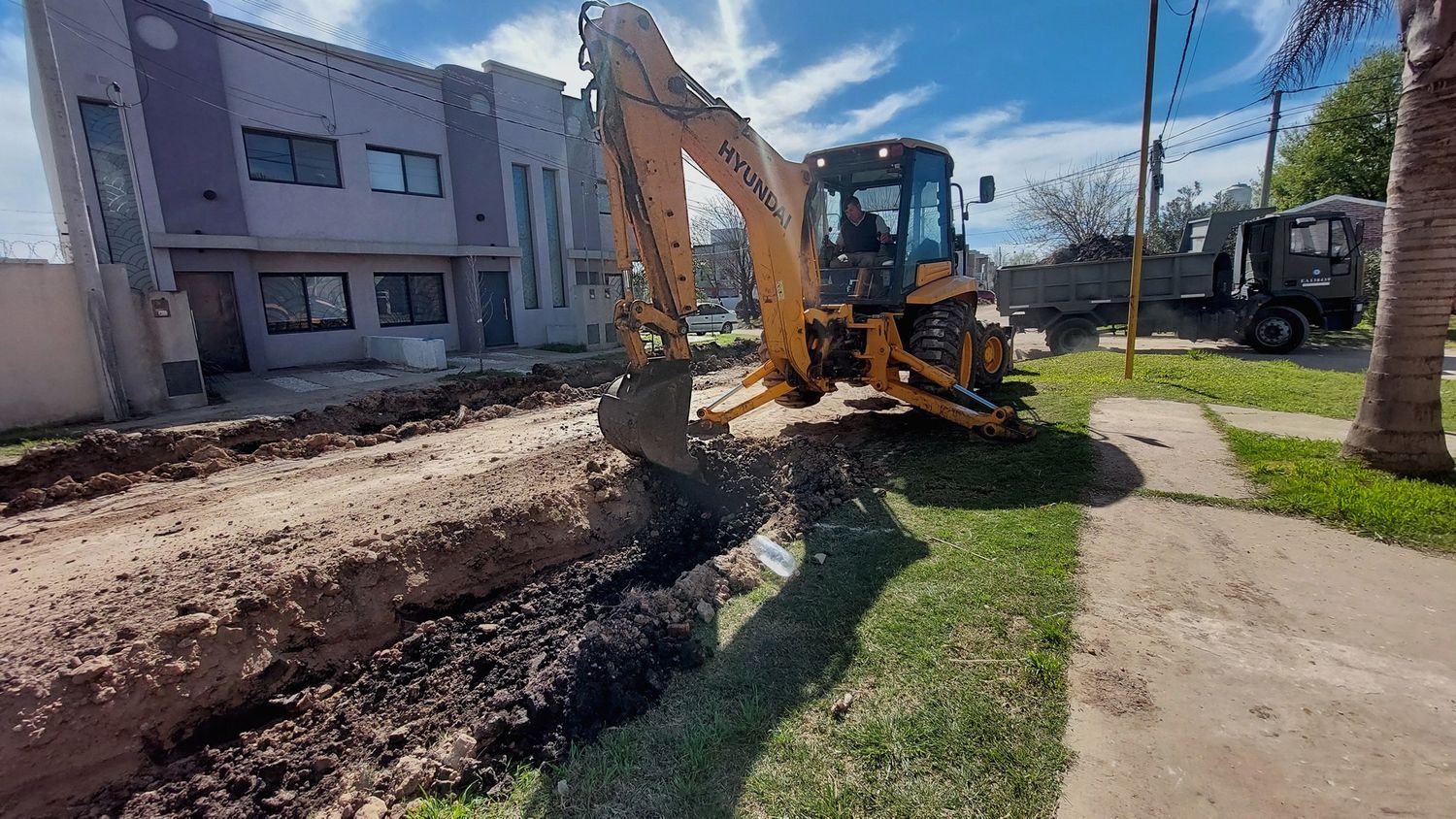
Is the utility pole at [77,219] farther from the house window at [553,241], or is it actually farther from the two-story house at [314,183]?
the house window at [553,241]

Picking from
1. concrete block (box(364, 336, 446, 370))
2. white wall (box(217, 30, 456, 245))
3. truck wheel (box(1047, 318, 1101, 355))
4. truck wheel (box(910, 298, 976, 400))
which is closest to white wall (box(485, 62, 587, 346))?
white wall (box(217, 30, 456, 245))

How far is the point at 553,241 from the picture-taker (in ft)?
66.3

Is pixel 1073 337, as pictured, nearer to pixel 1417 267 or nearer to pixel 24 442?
pixel 1417 267

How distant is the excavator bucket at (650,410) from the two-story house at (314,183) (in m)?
5.76

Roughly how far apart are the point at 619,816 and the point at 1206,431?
7.37 meters

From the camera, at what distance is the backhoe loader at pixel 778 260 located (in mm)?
4645

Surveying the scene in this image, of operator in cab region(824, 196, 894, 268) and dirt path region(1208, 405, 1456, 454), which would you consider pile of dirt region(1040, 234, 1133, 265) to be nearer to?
dirt path region(1208, 405, 1456, 454)

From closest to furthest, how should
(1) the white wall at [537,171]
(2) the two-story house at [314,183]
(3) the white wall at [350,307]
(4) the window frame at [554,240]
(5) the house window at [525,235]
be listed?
(2) the two-story house at [314,183] < (3) the white wall at [350,307] < (1) the white wall at [537,171] < (5) the house window at [525,235] < (4) the window frame at [554,240]

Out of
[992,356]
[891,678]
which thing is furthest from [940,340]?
[891,678]

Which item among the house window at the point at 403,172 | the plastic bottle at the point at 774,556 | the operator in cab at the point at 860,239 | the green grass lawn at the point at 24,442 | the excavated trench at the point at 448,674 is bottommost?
the excavated trench at the point at 448,674

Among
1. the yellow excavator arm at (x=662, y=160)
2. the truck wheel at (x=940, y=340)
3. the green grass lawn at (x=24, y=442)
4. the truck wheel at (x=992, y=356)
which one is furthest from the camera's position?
the truck wheel at (x=992, y=356)

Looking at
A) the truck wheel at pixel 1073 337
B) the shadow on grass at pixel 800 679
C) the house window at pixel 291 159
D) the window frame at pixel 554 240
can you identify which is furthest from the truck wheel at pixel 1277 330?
the house window at pixel 291 159

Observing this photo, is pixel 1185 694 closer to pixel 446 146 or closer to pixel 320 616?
pixel 320 616

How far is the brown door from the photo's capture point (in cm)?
1368
